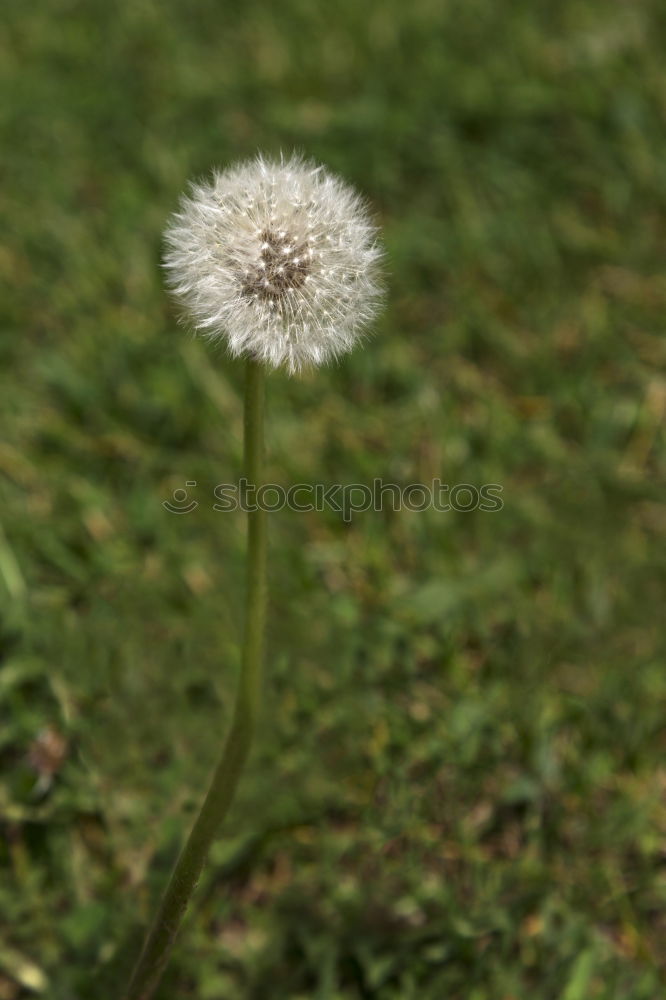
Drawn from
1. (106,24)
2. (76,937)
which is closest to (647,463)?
(76,937)

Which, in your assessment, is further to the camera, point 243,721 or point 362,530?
point 362,530

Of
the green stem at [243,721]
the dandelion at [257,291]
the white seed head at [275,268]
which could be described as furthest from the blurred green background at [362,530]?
the white seed head at [275,268]

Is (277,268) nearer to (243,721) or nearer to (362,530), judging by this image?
(243,721)

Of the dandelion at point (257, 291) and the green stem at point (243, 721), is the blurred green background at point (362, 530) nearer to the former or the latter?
the green stem at point (243, 721)

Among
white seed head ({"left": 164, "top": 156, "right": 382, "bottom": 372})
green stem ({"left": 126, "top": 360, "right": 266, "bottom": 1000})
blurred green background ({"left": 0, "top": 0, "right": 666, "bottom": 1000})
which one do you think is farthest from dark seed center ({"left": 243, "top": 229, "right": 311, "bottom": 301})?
blurred green background ({"left": 0, "top": 0, "right": 666, "bottom": 1000})

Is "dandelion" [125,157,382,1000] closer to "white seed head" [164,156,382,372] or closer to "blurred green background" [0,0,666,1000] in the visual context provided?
"white seed head" [164,156,382,372]

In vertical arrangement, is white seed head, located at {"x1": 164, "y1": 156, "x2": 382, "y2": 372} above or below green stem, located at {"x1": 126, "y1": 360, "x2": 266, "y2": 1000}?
above

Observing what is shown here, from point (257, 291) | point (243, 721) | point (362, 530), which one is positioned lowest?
point (243, 721)

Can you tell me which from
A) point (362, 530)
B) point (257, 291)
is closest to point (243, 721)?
point (257, 291)
